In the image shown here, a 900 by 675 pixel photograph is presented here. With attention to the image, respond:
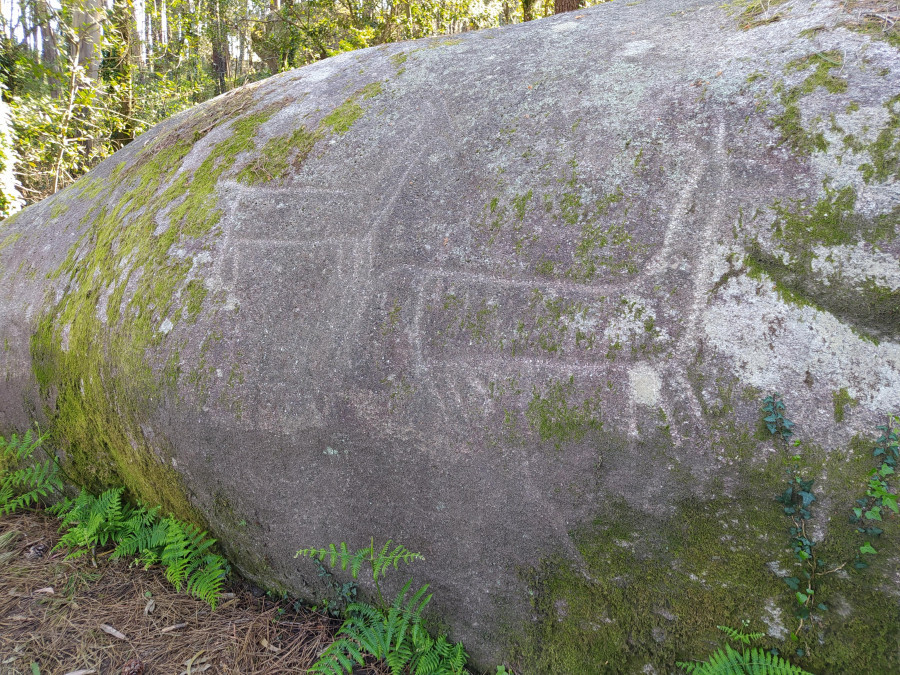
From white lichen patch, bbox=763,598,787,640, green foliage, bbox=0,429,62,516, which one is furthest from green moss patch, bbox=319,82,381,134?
white lichen patch, bbox=763,598,787,640

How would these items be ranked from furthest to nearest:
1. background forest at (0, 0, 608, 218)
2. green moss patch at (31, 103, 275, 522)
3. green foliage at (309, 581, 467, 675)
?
background forest at (0, 0, 608, 218), green moss patch at (31, 103, 275, 522), green foliage at (309, 581, 467, 675)

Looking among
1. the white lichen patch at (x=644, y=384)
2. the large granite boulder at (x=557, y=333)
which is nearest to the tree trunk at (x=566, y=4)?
the large granite boulder at (x=557, y=333)

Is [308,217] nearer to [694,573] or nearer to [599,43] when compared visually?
[599,43]

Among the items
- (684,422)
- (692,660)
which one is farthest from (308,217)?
(692,660)

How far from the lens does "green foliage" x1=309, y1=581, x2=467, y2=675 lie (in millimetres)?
1933

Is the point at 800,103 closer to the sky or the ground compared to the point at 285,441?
closer to the sky

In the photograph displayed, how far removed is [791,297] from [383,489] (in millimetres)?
1561

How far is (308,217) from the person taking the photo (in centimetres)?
250

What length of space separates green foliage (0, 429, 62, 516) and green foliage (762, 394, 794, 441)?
3566mm

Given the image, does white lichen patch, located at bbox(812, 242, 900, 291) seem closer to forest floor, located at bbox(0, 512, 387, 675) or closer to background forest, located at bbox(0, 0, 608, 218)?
forest floor, located at bbox(0, 512, 387, 675)

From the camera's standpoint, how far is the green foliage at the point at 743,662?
4.96ft

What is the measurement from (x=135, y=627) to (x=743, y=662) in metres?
2.43

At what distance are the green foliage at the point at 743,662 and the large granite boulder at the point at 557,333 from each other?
0.05 meters

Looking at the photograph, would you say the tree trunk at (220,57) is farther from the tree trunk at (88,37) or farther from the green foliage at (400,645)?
the green foliage at (400,645)
